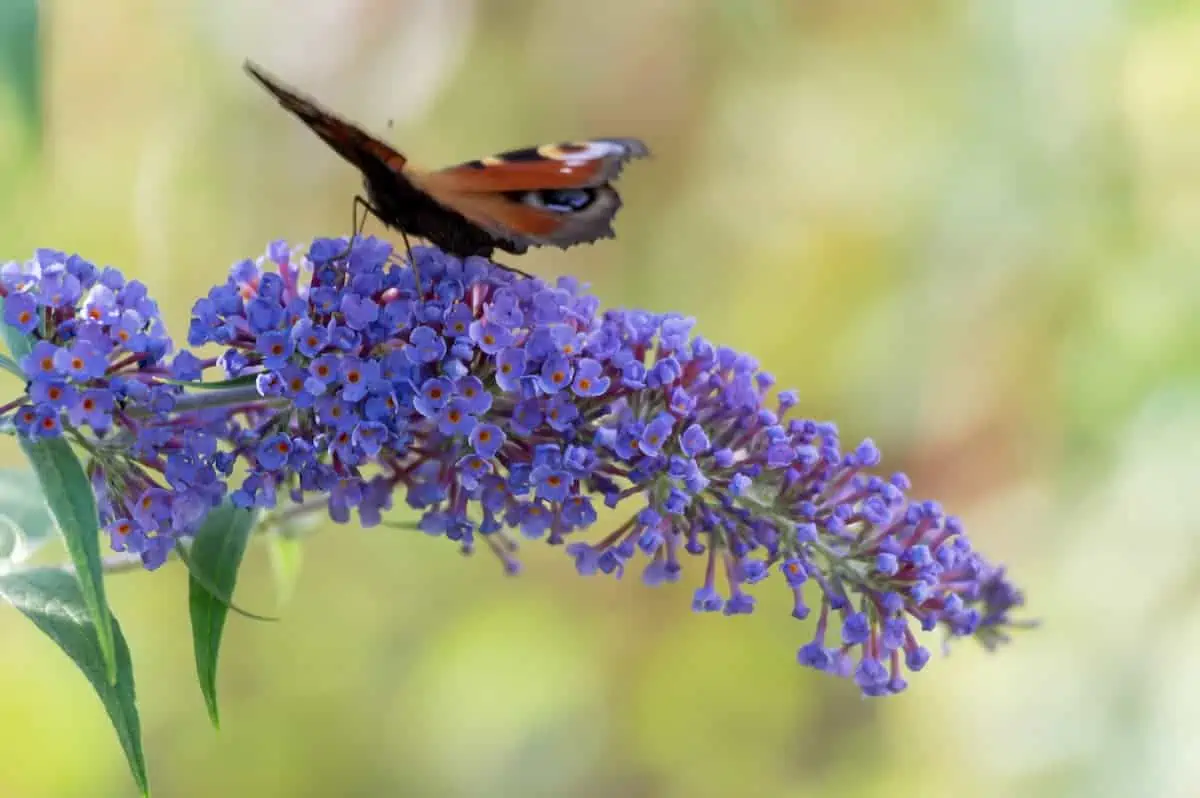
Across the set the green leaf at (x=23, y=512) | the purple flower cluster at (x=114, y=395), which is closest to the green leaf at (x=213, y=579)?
the purple flower cluster at (x=114, y=395)

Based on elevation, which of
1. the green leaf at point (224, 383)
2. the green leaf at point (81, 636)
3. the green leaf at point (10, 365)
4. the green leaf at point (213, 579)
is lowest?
the green leaf at point (81, 636)

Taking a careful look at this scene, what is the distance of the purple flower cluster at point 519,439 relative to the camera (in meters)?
1.05

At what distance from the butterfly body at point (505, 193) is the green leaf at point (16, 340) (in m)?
0.37

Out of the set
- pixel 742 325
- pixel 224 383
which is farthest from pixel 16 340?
pixel 742 325

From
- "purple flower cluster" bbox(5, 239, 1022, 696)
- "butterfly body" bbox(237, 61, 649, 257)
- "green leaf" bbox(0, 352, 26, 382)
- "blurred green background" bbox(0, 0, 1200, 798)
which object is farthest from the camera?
"blurred green background" bbox(0, 0, 1200, 798)

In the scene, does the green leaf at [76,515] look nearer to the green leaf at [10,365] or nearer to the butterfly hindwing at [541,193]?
the green leaf at [10,365]

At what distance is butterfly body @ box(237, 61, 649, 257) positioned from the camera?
3.82ft

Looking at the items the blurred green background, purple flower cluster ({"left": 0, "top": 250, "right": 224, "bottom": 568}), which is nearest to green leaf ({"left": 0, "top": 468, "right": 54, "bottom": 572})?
purple flower cluster ({"left": 0, "top": 250, "right": 224, "bottom": 568})

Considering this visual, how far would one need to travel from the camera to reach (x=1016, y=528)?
276 cm

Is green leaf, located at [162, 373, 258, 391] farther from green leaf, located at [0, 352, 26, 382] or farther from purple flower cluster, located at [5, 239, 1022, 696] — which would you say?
green leaf, located at [0, 352, 26, 382]

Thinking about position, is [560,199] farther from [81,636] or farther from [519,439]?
[81,636]

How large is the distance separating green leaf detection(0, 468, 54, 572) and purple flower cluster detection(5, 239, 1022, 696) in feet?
0.56

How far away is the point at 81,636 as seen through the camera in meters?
0.95

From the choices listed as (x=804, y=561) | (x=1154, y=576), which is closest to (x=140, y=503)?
(x=804, y=561)
